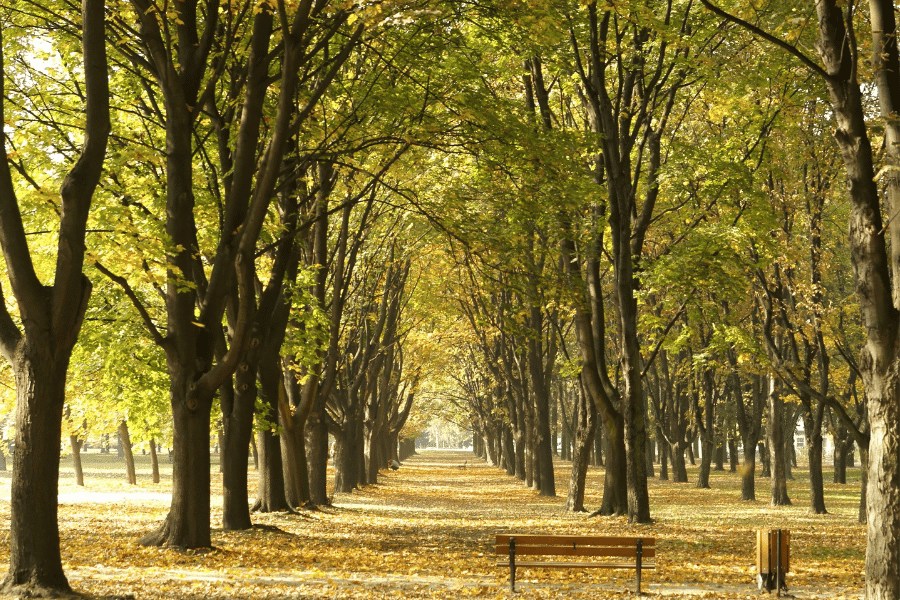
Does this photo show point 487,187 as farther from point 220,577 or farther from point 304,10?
point 220,577

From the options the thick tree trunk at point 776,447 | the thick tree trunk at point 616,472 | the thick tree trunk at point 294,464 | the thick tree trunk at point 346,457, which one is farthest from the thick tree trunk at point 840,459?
the thick tree trunk at point 294,464

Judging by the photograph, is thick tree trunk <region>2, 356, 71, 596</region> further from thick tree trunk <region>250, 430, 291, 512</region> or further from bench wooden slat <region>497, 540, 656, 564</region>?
thick tree trunk <region>250, 430, 291, 512</region>

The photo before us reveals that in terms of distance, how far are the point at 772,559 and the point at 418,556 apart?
5.09 m

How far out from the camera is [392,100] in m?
13.9

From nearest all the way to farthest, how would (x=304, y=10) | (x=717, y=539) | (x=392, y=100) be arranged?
(x=304, y=10), (x=392, y=100), (x=717, y=539)

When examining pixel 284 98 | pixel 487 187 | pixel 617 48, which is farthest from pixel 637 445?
pixel 284 98

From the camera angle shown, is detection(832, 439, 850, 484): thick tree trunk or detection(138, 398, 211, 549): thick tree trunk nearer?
detection(138, 398, 211, 549): thick tree trunk

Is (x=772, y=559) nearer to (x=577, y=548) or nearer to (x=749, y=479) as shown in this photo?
(x=577, y=548)

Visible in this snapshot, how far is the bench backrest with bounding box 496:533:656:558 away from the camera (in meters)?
9.47

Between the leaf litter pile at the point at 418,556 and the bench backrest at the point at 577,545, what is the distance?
442 millimetres

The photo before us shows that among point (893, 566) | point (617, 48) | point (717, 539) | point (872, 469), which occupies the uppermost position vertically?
point (617, 48)

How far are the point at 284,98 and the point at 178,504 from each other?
18.9 ft

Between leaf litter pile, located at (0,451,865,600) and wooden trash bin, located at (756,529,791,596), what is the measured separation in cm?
26

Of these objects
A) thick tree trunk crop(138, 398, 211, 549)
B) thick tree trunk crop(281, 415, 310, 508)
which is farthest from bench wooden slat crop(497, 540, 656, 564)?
thick tree trunk crop(281, 415, 310, 508)
